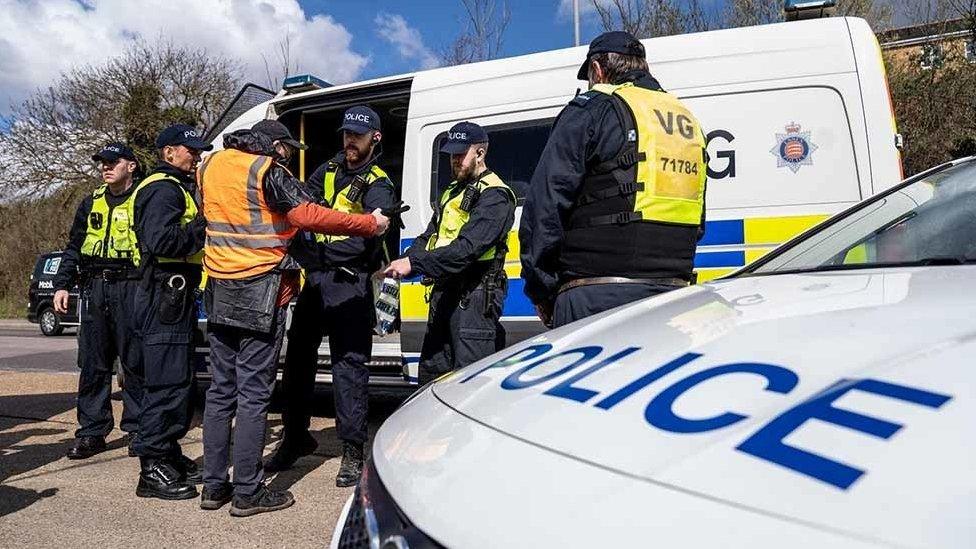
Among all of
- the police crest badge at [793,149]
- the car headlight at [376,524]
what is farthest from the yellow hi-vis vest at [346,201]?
the car headlight at [376,524]

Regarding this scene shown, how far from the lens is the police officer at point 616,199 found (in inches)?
93.6

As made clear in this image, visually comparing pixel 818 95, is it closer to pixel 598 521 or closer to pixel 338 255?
pixel 338 255

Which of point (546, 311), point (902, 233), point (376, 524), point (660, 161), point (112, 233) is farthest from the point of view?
point (112, 233)

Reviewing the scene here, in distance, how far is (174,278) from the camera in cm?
357

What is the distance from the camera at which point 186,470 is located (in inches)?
144

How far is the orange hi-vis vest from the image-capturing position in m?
3.14

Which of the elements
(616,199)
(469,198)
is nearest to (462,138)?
(469,198)

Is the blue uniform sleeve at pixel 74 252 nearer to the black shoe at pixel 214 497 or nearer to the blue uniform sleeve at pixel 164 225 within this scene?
the blue uniform sleeve at pixel 164 225

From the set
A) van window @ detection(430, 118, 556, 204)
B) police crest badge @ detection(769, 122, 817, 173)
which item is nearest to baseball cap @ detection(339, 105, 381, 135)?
van window @ detection(430, 118, 556, 204)

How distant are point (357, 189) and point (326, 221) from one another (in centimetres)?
63

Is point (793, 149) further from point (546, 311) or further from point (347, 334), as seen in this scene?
point (347, 334)

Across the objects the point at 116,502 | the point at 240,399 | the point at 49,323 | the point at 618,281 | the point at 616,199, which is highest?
the point at 616,199

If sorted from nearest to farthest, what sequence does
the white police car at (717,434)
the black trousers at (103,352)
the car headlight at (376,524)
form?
the white police car at (717,434)
the car headlight at (376,524)
the black trousers at (103,352)

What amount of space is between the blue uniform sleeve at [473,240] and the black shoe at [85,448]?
91.4 inches
